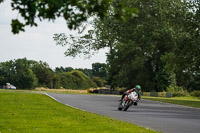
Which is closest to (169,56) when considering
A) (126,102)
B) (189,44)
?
(189,44)

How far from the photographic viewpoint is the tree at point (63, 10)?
5570mm

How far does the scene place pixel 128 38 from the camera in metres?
56.9

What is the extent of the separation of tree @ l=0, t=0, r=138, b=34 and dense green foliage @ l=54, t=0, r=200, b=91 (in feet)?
113

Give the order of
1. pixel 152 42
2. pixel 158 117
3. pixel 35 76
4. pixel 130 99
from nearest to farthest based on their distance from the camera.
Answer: pixel 158 117 → pixel 130 99 → pixel 152 42 → pixel 35 76

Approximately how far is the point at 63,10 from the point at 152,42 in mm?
50072

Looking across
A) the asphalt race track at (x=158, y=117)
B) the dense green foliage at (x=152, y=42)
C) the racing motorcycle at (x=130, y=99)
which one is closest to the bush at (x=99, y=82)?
the dense green foliage at (x=152, y=42)

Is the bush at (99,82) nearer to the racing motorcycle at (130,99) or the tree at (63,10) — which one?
the racing motorcycle at (130,99)

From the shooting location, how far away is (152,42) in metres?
55.3

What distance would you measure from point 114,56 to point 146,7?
726cm

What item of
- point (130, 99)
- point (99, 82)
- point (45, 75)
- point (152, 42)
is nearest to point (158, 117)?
point (130, 99)

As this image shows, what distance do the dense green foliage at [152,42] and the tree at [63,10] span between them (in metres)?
34.4

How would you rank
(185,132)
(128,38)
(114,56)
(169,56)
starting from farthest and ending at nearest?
(114,56) → (128,38) → (169,56) → (185,132)

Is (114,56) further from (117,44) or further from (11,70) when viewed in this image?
(11,70)

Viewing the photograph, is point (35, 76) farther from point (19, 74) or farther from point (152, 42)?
point (152, 42)
